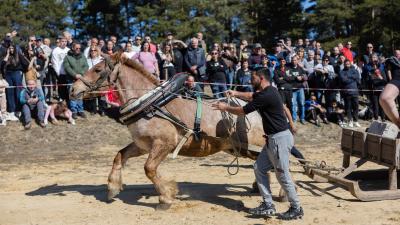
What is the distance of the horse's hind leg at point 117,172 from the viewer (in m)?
7.76

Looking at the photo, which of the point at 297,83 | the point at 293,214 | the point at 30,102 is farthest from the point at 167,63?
the point at 293,214

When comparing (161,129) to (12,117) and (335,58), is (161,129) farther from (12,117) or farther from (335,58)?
(335,58)

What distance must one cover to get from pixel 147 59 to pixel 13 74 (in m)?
3.76

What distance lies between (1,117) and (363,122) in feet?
38.2

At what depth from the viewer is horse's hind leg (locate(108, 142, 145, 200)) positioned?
305 inches

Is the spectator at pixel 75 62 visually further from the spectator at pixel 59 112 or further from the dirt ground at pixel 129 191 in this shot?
the dirt ground at pixel 129 191

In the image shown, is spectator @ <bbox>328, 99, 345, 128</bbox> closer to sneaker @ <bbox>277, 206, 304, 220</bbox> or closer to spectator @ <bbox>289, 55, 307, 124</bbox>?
spectator @ <bbox>289, 55, 307, 124</bbox>

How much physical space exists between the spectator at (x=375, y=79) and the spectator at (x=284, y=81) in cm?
335

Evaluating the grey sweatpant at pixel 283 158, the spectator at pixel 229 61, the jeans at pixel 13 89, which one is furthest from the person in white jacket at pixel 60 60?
the grey sweatpant at pixel 283 158

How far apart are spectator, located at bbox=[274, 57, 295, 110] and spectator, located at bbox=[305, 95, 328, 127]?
53.4 inches

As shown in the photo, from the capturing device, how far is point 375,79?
1730cm

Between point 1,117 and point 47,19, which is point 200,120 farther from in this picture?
point 47,19

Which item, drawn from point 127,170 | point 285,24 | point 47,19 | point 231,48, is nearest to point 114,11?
point 47,19

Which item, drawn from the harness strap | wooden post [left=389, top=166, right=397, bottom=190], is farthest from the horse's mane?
wooden post [left=389, top=166, right=397, bottom=190]
